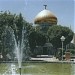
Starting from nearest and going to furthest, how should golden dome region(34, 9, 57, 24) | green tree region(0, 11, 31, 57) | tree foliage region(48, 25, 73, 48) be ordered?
green tree region(0, 11, 31, 57) → tree foliage region(48, 25, 73, 48) → golden dome region(34, 9, 57, 24)

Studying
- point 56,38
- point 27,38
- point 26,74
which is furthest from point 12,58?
point 56,38

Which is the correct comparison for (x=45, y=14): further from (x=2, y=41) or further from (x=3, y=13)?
(x=2, y=41)

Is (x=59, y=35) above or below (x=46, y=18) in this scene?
below

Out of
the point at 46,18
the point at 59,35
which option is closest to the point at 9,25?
the point at 59,35

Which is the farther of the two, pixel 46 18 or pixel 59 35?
pixel 46 18

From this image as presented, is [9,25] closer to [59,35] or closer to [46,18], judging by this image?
[59,35]

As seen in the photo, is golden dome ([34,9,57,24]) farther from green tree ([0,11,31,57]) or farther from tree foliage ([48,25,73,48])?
green tree ([0,11,31,57])

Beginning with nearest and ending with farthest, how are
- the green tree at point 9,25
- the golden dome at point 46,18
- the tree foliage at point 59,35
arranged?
the green tree at point 9,25 → the tree foliage at point 59,35 → the golden dome at point 46,18

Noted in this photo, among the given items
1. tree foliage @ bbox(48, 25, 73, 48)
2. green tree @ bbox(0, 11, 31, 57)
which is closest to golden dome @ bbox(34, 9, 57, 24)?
tree foliage @ bbox(48, 25, 73, 48)

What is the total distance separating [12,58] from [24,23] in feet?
23.6

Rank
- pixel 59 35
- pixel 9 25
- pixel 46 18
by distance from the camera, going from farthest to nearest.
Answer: pixel 46 18 < pixel 59 35 < pixel 9 25

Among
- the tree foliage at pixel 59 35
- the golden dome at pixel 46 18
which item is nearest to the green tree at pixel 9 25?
the tree foliage at pixel 59 35

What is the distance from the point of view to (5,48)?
31.9 meters

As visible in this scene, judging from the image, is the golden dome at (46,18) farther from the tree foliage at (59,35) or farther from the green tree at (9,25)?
the green tree at (9,25)
